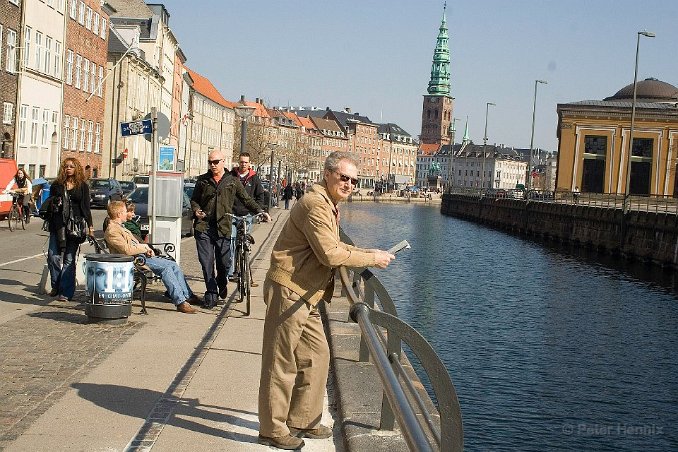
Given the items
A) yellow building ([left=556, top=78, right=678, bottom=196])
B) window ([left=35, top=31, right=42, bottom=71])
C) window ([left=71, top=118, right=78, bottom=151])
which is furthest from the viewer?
yellow building ([left=556, top=78, right=678, bottom=196])

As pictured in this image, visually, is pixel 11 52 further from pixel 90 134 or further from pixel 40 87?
pixel 90 134

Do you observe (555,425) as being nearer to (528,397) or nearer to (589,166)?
(528,397)

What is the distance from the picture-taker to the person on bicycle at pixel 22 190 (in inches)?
1168

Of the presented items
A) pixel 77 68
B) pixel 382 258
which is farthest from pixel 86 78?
pixel 382 258

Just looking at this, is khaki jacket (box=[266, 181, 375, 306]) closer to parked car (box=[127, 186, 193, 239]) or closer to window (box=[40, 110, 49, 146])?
parked car (box=[127, 186, 193, 239])

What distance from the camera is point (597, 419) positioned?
12.9 m

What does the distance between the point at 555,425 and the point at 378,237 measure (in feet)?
140

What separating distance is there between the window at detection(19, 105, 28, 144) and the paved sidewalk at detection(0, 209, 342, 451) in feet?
117

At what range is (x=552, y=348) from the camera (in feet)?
59.7

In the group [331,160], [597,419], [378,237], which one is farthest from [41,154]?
[331,160]

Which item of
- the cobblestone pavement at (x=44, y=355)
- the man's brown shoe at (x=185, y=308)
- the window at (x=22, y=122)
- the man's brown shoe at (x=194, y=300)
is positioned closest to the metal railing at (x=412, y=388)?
the cobblestone pavement at (x=44, y=355)

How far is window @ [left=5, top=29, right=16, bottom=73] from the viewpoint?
43.4 metres

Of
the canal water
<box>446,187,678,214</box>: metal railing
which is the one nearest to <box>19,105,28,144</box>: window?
the canal water

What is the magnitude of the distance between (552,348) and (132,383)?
1142cm
